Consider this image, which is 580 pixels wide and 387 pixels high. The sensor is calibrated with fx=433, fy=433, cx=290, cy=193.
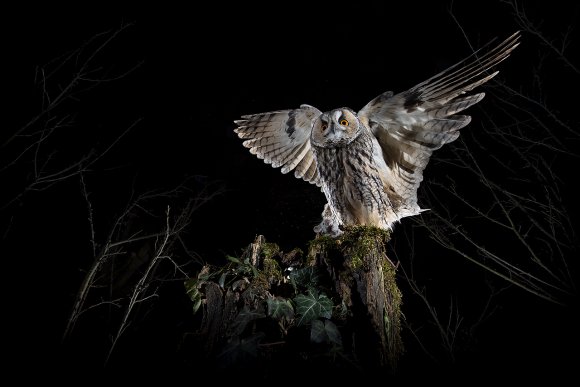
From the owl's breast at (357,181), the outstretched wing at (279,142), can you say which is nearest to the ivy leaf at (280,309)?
the owl's breast at (357,181)

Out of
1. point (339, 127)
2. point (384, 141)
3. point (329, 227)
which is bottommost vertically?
point (329, 227)

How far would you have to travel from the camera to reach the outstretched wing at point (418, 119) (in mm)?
3299

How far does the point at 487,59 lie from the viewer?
319cm

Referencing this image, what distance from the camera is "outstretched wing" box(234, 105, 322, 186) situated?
4.28 meters

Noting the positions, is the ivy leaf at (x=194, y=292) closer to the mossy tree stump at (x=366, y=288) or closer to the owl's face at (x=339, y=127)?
the mossy tree stump at (x=366, y=288)

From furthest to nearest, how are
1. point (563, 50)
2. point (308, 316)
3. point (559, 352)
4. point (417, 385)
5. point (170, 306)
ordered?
point (170, 306) → point (559, 352) → point (563, 50) → point (417, 385) → point (308, 316)

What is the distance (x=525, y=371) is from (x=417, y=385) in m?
3.04

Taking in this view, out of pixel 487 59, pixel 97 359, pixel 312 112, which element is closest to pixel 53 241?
pixel 97 359

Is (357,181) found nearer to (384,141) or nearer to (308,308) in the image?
(384,141)

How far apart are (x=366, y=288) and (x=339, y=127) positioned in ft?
4.48

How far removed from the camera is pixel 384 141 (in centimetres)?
383

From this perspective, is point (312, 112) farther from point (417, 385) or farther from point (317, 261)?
point (417, 385)

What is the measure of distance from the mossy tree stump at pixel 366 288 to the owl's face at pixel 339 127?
83 centimetres

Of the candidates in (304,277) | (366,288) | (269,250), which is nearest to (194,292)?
(269,250)
